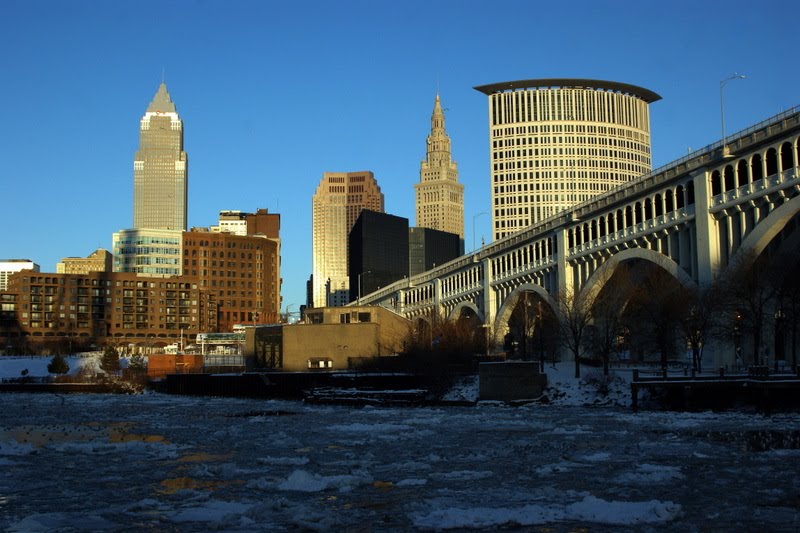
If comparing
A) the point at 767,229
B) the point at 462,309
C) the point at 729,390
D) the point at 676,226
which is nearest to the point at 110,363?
the point at 462,309

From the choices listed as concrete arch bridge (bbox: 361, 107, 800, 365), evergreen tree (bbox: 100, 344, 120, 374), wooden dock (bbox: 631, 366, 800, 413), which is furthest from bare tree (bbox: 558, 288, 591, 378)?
evergreen tree (bbox: 100, 344, 120, 374)

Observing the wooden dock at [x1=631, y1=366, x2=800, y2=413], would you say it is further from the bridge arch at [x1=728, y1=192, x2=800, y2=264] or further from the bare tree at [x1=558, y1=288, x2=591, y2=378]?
the bare tree at [x1=558, y1=288, x2=591, y2=378]

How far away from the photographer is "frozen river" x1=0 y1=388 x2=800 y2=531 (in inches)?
970

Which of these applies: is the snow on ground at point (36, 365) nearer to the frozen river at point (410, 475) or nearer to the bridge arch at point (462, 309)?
the bridge arch at point (462, 309)

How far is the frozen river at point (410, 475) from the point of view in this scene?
24641 millimetres

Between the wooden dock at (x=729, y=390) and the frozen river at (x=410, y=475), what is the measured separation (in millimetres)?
2968

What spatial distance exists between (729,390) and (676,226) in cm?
2523

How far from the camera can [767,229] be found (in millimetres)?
68875

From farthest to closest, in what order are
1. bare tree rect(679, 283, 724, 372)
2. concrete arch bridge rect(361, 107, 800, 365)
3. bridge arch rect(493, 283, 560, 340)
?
bridge arch rect(493, 283, 560, 340) < bare tree rect(679, 283, 724, 372) < concrete arch bridge rect(361, 107, 800, 365)

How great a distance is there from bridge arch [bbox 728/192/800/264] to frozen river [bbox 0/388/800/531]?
1825 cm

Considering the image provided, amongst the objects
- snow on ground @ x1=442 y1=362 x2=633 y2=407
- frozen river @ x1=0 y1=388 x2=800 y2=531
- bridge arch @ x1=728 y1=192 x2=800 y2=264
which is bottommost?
frozen river @ x1=0 y1=388 x2=800 y2=531

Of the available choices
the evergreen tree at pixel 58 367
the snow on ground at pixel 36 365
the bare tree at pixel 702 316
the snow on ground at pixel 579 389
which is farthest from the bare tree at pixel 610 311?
the snow on ground at pixel 36 365

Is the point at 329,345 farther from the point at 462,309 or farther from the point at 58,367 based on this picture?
the point at 58,367

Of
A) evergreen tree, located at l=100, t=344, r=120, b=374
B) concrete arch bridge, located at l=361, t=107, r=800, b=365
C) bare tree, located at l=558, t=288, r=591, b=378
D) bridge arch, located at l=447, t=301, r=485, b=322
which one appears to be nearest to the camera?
concrete arch bridge, located at l=361, t=107, r=800, b=365
